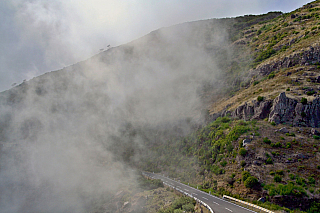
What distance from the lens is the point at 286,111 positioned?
2220cm

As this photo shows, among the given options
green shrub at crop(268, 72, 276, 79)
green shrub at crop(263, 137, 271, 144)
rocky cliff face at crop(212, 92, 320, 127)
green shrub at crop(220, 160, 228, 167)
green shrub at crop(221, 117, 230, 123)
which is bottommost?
green shrub at crop(220, 160, 228, 167)

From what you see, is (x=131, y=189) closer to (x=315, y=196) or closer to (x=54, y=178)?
(x=315, y=196)

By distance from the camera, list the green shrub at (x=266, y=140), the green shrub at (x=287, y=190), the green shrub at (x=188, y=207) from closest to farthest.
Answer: the green shrub at (x=287, y=190) → the green shrub at (x=188, y=207) → the green shrub at (x=266, y=140)

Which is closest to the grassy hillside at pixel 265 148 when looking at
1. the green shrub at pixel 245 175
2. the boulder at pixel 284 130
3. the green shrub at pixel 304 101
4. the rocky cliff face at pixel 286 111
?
the green shrub at pixel 245 175

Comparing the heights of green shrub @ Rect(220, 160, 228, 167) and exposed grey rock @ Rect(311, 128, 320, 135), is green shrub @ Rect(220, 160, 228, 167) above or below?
below

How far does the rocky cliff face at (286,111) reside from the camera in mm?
20500

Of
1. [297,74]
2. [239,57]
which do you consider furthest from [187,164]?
[239,57]

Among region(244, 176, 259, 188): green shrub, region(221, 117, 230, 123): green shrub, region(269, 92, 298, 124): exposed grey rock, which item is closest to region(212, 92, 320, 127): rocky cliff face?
region(269, 92, 298, 124): exposed grey rock

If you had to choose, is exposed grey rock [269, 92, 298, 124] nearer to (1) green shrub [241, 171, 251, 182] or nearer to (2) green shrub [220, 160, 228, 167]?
(2) green shrub [220, 160, 228, 167]

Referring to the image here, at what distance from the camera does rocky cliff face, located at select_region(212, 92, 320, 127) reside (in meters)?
20.5

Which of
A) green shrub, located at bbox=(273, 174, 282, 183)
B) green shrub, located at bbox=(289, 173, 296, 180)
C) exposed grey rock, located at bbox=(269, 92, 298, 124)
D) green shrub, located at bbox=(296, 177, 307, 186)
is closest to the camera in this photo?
green shrub, located at bbox=(296, 177, 307, 186)

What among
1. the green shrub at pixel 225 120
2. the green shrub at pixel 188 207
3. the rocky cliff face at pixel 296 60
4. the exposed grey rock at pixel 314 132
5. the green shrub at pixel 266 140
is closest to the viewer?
the green shrub at pixel 188 207

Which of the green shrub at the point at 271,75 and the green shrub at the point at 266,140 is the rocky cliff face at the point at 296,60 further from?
the green shrub at the point at 266,140

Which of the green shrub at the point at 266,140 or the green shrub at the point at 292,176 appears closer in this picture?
the green shrub at the point at 292,176
